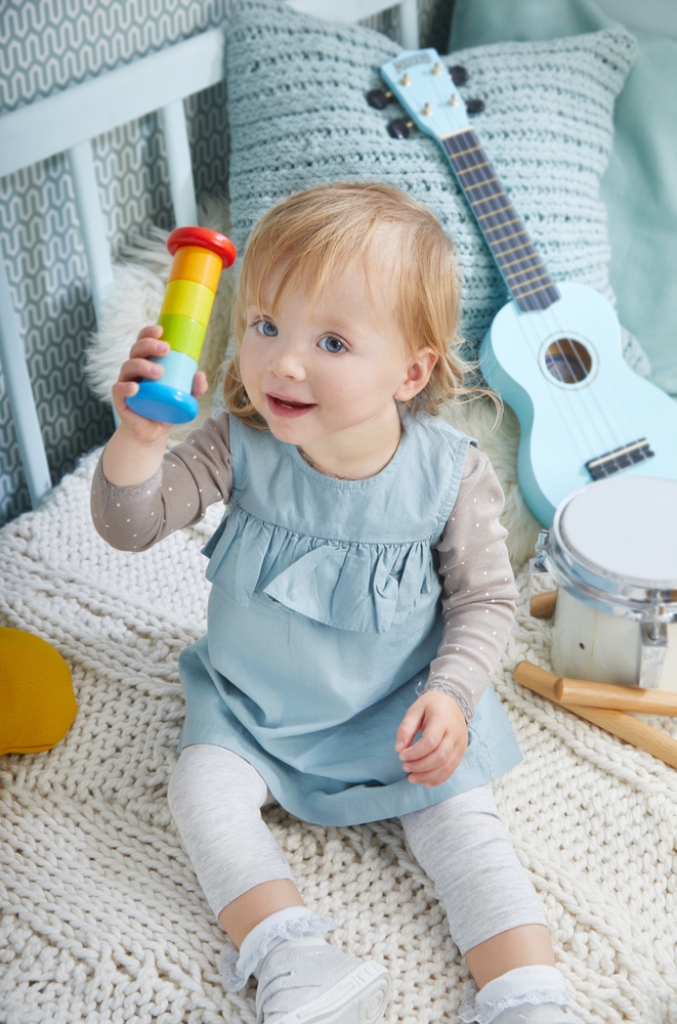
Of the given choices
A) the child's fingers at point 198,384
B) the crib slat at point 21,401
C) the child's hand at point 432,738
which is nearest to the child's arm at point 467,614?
the child's hand at point 432,738

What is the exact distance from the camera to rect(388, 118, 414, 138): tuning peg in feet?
3.82

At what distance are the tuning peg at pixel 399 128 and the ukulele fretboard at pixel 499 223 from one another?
43 millimetres

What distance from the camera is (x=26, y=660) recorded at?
0.90m

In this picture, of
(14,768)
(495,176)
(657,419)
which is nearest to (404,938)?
(14,768)

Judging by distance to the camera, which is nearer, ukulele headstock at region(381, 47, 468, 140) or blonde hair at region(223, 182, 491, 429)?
blonde hair at region(223, 182, 491, 429)

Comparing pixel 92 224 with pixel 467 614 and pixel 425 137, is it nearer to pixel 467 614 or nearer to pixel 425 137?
pixel 425 137

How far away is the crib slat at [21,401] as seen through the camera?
→ 1.02 metres

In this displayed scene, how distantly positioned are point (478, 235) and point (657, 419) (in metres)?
0.31

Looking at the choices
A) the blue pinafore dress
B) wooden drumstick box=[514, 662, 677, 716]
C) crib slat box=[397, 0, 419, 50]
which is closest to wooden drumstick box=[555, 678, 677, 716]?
wooden drumstick box=[514, 662, 677, 716]

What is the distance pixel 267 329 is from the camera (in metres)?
0.72

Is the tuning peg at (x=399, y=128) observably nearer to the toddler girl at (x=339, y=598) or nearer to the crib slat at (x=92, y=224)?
the crib slat at (x=92, y=224)

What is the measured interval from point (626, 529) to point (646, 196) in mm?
638

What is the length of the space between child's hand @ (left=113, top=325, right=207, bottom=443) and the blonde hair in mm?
93

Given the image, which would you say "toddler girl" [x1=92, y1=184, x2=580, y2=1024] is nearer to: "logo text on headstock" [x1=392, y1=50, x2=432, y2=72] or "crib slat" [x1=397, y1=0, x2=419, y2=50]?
"logo text on headstock" [x1=392, y1=50, x2=432, y2=72]
